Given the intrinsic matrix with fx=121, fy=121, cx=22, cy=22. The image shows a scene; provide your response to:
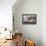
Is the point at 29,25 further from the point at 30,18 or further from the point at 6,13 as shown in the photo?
the point at 6,13

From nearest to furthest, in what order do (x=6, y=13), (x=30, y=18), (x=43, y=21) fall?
(x=6, y=13), (x=43, y=21), (x=30, y=18)

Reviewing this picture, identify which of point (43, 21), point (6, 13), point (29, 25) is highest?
point (6, 13)

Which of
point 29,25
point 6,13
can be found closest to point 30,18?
point 29,25

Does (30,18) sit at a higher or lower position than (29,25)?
higher

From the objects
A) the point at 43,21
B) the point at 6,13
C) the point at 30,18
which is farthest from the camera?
the point at 30,18

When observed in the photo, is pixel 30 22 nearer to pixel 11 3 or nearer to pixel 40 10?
pixel 40 10

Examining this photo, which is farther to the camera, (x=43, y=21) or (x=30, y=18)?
(x=30, y=18)

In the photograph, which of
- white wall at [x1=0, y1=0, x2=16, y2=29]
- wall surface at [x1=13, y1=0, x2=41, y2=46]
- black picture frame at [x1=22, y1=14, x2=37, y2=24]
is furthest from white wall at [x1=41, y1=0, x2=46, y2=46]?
white wall at [x1=0, y1=0, x2=16, y2=29]

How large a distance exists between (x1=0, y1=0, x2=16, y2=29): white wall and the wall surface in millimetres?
1031

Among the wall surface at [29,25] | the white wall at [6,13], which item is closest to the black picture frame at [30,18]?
the wall surface at [29,25]

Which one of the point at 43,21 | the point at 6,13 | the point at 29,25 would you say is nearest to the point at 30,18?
the point at 29,25

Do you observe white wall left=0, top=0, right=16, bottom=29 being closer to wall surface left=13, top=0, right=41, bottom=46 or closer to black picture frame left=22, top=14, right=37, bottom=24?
wall surface left=13, top=0, right=41, bottom=46

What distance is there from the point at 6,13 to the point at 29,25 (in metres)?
1.51

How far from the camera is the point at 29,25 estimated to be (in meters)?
5.72
